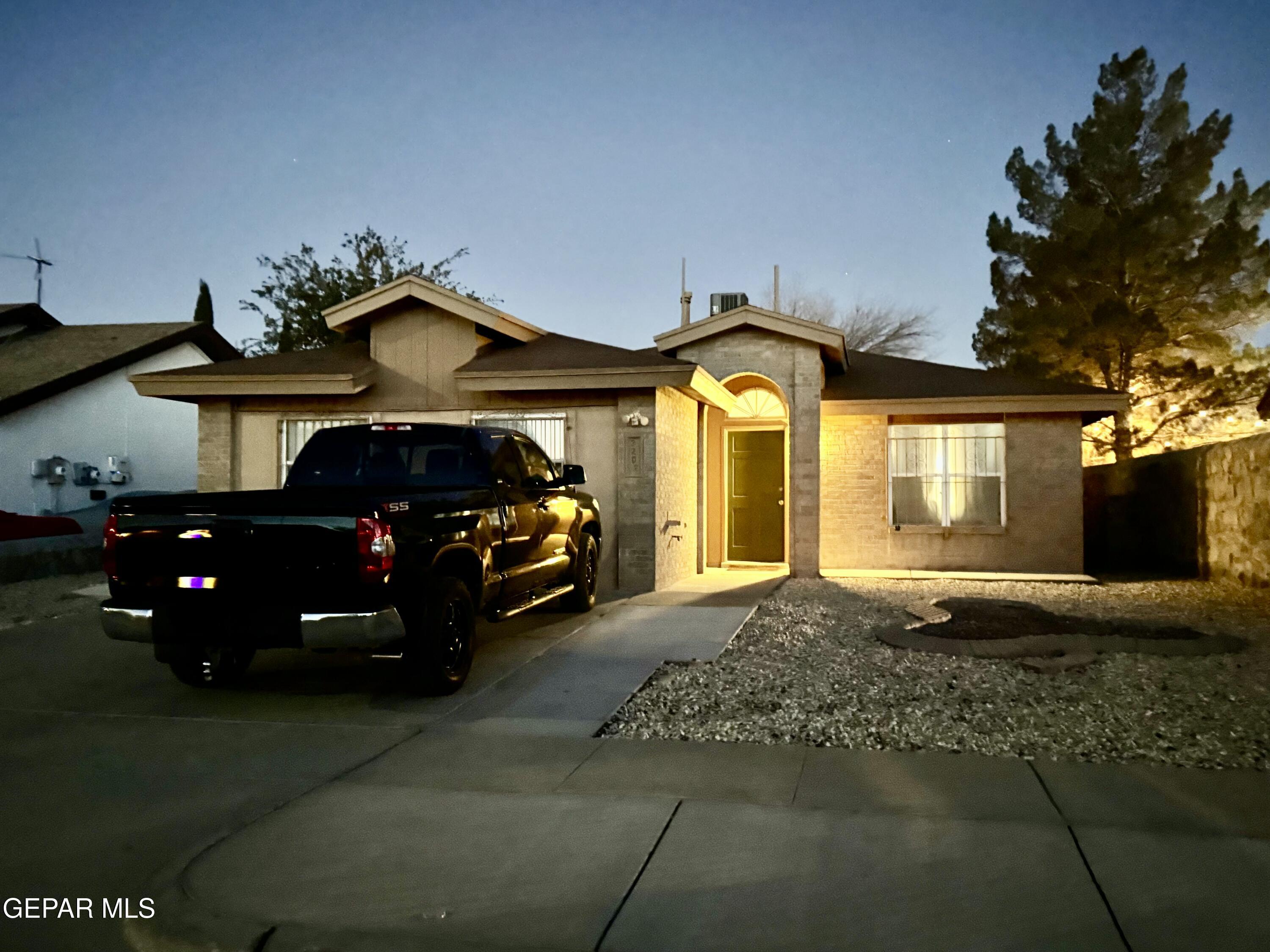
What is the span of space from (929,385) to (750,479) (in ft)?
11.0

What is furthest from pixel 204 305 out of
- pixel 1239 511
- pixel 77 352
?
pixel 1239 511

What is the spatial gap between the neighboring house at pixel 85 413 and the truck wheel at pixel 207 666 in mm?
11254

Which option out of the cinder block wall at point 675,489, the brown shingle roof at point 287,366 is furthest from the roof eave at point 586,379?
the brown shingle roof at point 287,366

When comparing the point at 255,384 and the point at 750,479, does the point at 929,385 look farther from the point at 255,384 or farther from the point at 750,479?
the point at 255,384

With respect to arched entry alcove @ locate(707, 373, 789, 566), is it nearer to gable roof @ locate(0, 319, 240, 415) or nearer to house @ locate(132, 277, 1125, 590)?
house @ locate(132, 277, 1125, 590)

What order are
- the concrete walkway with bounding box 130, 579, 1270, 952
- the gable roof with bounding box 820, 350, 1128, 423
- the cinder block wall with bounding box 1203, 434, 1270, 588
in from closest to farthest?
the concrete walkway with bounding box 130, 579, 1270, 952, the cinder block wall with bounding box 1203, 434, 1270, 588, the gable roof with bounding box 820, 350, 1128, 423

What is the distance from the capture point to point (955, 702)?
6555 millimetres

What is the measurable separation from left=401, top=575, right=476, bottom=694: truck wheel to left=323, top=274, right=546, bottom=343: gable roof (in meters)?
6.11

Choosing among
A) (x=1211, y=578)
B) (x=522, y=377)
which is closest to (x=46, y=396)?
(x=522, y=377)

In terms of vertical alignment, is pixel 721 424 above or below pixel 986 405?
below

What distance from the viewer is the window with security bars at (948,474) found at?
1567 centimetres

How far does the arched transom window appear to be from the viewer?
1617cm

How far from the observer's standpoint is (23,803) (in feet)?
15.9

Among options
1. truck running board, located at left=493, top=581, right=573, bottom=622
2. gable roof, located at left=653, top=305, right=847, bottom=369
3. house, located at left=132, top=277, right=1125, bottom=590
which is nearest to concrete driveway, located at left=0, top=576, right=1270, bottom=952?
truck running board, located at left=493, top=581, right=573, bottom=622
